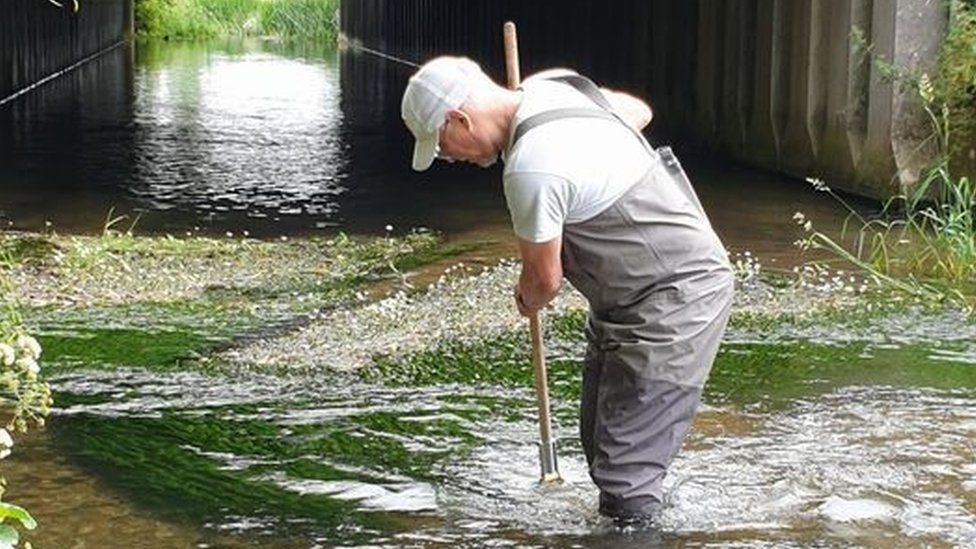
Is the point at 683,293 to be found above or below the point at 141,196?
above

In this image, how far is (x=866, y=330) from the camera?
26.6 feet

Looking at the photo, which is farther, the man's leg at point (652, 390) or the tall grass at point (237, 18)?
the tall grass at point (237, 18)

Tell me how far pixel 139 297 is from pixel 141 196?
19.3 ft

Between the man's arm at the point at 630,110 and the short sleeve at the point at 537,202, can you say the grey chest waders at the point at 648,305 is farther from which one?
the short sleeve at the point at 537,202

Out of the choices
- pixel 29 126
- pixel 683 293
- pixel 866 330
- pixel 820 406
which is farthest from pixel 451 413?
pixel 29 126

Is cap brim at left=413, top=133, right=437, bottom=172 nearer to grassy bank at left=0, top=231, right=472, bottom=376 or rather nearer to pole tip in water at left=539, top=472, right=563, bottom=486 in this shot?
pole tip in water at left=539, top=472, right=563, bottom=486

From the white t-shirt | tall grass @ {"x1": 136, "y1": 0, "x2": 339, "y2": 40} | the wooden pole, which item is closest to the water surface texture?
the wooden pole

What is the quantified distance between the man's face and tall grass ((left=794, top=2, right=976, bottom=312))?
5631 millimetres

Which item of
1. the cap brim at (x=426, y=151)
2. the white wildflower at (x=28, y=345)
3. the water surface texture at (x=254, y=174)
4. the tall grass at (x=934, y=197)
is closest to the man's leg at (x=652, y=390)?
the cap brim at (x=426, y=151)

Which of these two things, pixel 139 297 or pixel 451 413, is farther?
pixel 139 297

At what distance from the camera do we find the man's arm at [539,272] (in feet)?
14.2

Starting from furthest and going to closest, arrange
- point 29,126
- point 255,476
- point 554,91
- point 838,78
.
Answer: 1. point 29,126
2. point 838,78
3. point 255,476
4. point 554,91

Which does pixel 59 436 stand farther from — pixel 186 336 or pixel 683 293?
pixel 683 293

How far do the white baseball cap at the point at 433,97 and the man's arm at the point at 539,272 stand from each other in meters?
0.38
